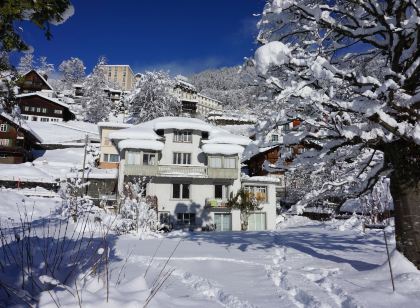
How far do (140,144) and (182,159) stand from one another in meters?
4.37

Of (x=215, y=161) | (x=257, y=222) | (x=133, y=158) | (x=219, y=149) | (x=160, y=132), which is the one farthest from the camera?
(x=160, y=132)

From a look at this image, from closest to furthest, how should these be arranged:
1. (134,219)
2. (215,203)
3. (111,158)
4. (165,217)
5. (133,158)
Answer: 1. (134,219)
2. (165,217)
3. (215,203)
4. (133,158)
5. (111,158)

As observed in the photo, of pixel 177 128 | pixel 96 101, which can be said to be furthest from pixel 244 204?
pixel 96 101

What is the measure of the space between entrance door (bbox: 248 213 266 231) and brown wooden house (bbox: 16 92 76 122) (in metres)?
56.6

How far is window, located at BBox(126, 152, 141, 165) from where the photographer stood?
106ft

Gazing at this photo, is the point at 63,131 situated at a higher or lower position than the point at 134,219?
higher

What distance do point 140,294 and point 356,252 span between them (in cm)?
656

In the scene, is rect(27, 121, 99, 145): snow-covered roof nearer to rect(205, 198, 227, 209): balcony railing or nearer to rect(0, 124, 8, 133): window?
rect(0, 124, 8, 133): window

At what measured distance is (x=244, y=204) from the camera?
105 feet

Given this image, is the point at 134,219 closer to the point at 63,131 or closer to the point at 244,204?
the point at 244,204

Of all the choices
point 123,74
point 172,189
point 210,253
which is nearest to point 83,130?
point 172,189

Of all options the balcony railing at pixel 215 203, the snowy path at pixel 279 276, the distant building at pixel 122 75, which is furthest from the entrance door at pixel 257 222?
the distant building at pixel 122 75

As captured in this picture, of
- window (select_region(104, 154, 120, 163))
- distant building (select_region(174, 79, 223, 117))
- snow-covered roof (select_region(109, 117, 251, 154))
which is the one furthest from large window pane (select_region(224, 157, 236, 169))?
distant building (select_region(174, 79, 223, 117))

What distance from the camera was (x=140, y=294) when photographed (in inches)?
157
